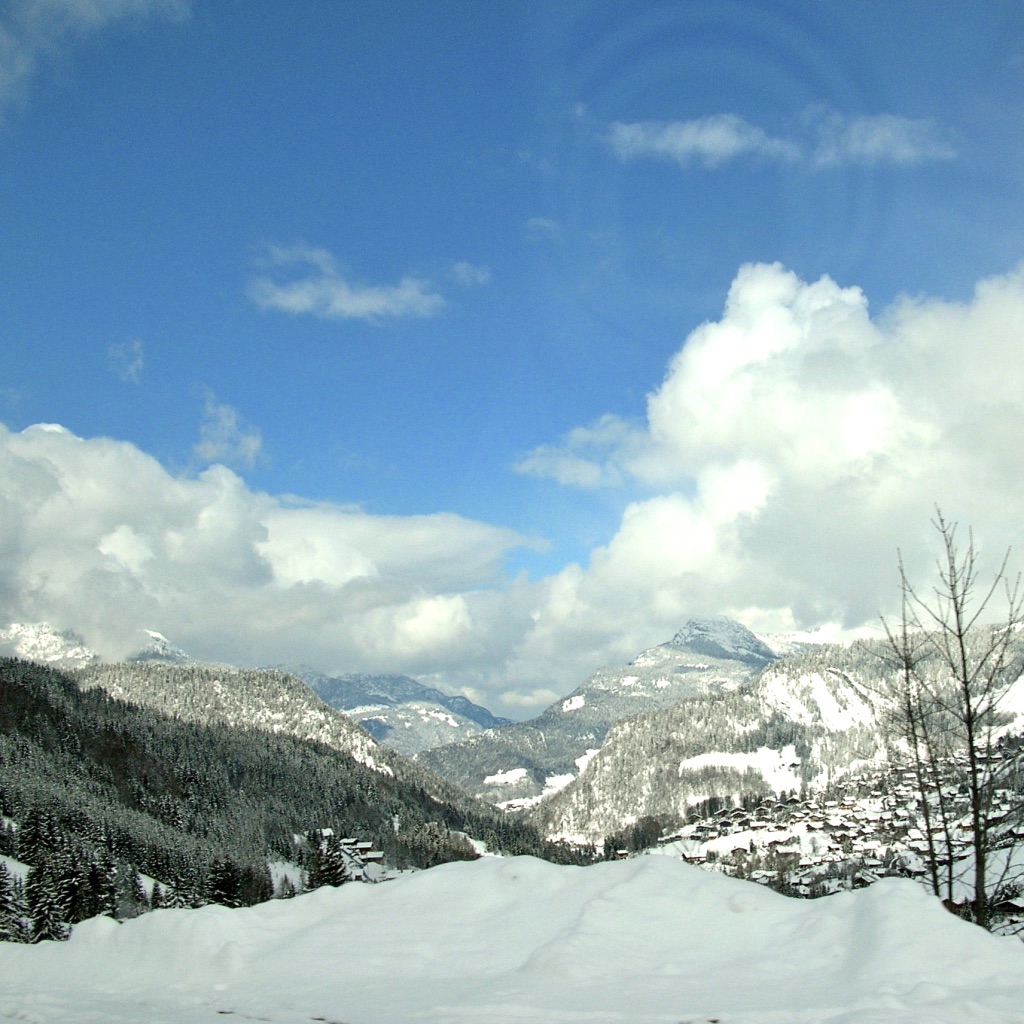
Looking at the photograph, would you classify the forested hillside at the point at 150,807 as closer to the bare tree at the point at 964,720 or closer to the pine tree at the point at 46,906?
the pine tree at the point at 46,906

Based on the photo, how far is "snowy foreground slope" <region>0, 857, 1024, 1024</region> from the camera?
24.6 feet

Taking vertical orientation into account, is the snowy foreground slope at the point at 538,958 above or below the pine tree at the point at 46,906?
above

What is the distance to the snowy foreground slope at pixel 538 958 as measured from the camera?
7.51 m

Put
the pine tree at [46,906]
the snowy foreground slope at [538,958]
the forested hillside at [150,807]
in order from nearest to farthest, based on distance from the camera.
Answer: the snowy foreground slope at [538,958]
the pine tree at [46,906]
the forested hillside at [150,807]

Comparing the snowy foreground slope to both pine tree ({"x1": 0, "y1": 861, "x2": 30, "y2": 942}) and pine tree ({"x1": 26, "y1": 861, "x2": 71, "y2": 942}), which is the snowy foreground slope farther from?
pine tree ({"x1": 26, "y1": 861, "x2": 71, "y2": 942})

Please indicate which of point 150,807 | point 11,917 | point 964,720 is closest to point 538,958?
point 964,720

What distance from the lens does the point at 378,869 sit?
142 m

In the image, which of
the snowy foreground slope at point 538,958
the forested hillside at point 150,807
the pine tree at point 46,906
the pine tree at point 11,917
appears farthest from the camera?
the forested hillside at point 150,807

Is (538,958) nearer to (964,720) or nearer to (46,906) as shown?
(964,720)

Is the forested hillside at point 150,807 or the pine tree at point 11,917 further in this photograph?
the forested hillside at point 150,807

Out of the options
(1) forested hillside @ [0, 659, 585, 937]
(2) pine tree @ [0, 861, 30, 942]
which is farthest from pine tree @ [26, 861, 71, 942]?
(1) forested hillside @ [0, 659, 585, 937]

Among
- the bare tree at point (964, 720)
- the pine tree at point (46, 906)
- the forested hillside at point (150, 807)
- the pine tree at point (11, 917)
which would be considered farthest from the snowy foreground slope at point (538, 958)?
the forested hillside at point (150, 807)

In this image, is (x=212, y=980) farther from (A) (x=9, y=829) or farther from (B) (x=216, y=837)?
(B) (x=216, y=837)

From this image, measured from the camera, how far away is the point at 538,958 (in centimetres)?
893
